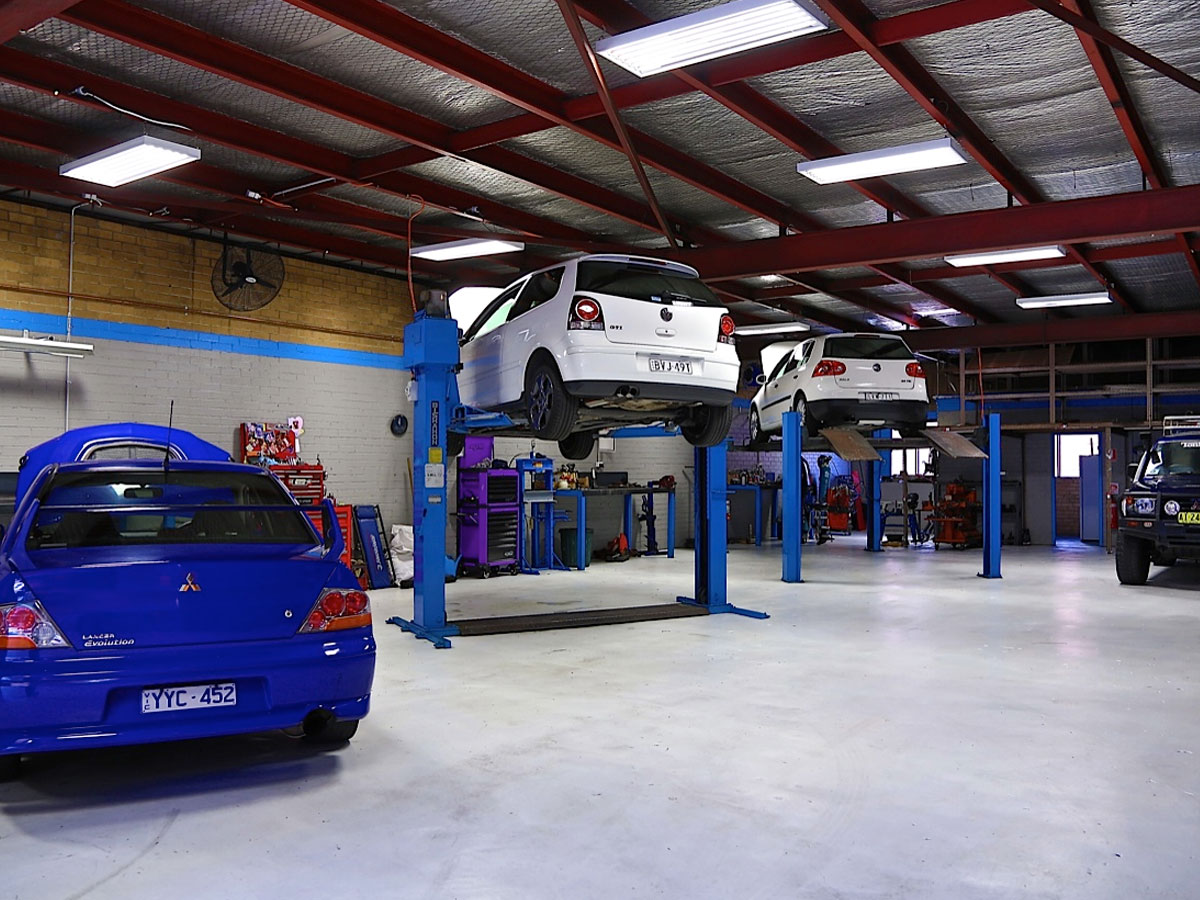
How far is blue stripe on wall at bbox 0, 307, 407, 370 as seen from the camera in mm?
8859

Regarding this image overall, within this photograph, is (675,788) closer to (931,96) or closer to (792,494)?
(931,96)

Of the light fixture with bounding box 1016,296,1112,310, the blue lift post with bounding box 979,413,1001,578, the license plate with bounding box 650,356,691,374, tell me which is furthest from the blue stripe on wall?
the light fixture with bounding box 1016,296,1112,310

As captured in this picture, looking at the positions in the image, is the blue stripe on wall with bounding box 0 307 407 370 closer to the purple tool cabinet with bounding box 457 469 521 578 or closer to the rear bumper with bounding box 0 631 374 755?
the purple tool cabinet with bounding box 457 469 521 578

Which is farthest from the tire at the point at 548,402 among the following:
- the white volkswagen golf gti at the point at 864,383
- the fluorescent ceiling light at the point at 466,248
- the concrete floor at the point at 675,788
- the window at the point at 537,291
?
the white volkswagen golf gti at the point at 864,383

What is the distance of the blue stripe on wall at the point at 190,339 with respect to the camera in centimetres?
886

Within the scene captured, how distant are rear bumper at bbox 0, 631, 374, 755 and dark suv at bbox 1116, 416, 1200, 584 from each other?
9.68 metres

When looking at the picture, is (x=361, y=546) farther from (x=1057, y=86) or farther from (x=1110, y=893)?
(x=1110, y=893)

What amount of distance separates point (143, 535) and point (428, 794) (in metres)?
1.67

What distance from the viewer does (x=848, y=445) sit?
37.4 ft

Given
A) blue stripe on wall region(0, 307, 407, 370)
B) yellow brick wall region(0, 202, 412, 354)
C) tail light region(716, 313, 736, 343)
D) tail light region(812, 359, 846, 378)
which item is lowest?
tail light region(716, 313, 736, 343)

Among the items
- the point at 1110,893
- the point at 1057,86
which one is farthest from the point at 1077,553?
the point at 1110,893

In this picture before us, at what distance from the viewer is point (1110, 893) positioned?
2842 mm

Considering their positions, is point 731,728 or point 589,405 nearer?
point 731,728

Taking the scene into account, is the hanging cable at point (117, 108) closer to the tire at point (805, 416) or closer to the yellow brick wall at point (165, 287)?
the yellow brick wall at point (165, 287)
